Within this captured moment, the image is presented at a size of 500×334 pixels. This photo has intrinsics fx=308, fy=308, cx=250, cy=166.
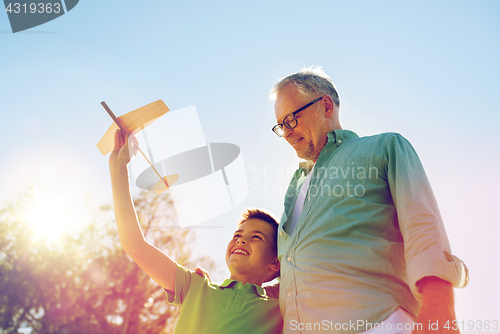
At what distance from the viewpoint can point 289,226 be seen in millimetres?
2006

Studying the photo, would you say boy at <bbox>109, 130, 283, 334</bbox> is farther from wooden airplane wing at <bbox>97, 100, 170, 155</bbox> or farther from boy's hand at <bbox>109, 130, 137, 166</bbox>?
wooden airplane wing at <bbox>97, 100, 170, 155</bbox>

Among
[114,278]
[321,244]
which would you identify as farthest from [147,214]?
[321,244]

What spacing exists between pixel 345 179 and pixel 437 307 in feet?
2.44

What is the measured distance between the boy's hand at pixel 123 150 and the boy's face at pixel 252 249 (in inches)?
43.9

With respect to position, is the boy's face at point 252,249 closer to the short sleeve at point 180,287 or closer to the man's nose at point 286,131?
the short sleeve at point 180,287

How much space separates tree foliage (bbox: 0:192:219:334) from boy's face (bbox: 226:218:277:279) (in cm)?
1023

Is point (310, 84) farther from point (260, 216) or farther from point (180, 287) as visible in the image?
point (180, 287)

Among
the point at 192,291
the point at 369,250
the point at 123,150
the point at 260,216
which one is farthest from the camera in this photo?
the point at 260,216

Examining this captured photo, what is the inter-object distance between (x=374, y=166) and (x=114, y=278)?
12.7 meters

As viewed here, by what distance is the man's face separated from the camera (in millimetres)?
2326

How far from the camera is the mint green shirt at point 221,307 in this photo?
1.87 m

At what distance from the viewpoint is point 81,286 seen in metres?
Result: 12.1

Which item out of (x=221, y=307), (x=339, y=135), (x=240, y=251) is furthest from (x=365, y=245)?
(x=240, y=251)

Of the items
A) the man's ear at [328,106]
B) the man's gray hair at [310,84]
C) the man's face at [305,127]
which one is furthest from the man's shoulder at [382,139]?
the man's gray hair at [310,84]
